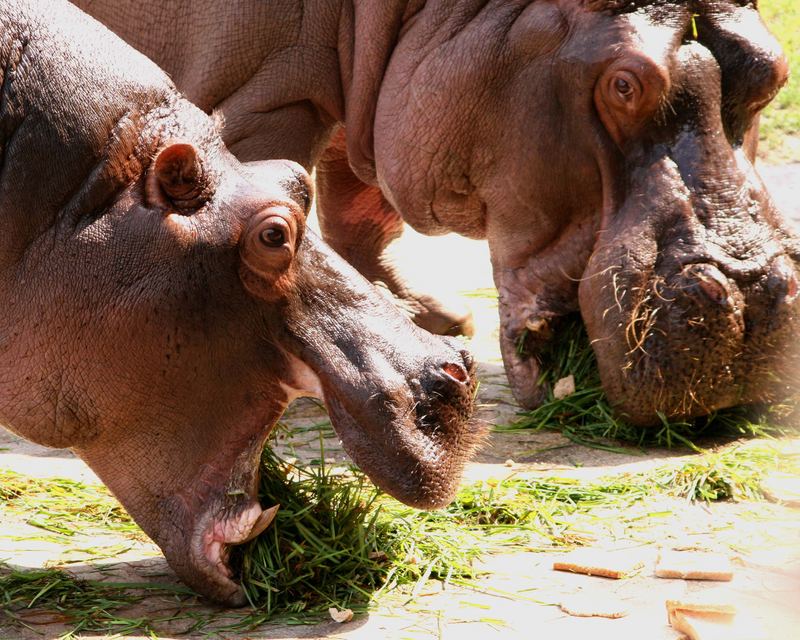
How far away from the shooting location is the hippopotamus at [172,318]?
113 inches

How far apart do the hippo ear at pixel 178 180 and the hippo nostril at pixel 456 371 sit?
65cm

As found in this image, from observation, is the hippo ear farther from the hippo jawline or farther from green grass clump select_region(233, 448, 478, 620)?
green grass clump select_region(233, 448, 478, 620)

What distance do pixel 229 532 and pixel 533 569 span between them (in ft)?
2.84

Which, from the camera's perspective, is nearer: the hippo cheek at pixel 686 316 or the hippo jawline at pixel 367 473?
the hippo jawline at pixel 367 473

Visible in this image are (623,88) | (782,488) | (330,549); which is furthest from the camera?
(623,88)

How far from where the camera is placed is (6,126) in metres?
2.86

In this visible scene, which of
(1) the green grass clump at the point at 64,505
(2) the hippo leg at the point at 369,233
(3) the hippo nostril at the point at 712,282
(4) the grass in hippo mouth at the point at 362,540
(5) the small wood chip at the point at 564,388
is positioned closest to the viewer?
(4) the grass in hippo mouth at the point at 362,540

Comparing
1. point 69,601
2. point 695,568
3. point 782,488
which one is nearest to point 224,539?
point 69,601

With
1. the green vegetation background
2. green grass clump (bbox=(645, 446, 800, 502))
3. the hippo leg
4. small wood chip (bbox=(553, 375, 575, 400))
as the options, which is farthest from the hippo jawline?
the green vegetation background

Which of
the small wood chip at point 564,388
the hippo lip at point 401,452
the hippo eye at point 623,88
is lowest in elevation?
the hippo lip at point 401,452

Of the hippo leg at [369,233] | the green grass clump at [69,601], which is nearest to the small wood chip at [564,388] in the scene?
the hippo leg at [369,233]

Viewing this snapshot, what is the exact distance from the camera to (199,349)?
296 cm

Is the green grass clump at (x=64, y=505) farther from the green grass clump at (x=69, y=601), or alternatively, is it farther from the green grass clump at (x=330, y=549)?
the green grass clump at (x=330, y=549)

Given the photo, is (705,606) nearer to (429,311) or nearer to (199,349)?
(199,349)
